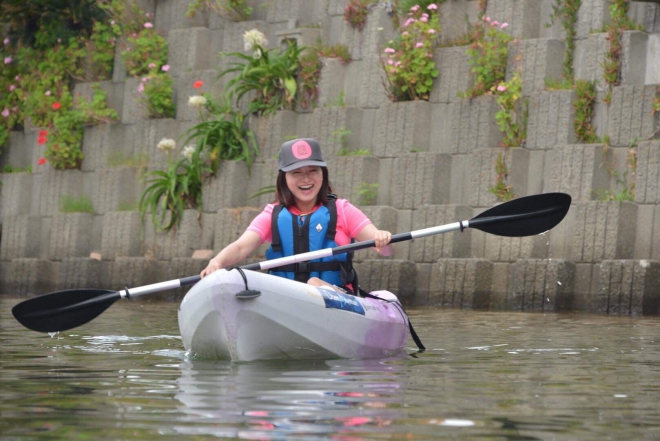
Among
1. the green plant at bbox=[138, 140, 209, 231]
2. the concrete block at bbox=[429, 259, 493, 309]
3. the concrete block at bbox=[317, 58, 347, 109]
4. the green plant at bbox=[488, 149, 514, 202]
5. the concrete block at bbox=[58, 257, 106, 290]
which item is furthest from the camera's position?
the concrete block at bbox=[58, 257, 106, 290]

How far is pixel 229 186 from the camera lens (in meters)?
13.1

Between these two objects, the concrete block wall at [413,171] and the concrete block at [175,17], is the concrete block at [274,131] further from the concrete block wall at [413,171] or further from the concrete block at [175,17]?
the concrete block at [175,17]

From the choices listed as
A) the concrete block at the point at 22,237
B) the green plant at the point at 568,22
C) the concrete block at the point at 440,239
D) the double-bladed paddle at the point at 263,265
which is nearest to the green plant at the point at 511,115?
the green plant at the point at 568,22

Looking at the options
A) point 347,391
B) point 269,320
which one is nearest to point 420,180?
point 269,320

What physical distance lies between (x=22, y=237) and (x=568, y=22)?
23.9ft

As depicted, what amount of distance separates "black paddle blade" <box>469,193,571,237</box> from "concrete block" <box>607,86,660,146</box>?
3179mm

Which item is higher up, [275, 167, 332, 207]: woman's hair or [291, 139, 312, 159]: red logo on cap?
[291, 139, 312, 159]: red logo on cap

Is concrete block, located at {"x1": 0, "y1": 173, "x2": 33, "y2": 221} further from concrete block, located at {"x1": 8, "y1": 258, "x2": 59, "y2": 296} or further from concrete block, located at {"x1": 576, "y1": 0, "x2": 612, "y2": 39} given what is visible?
concrete block, located at {"x1": 576, "y1": 0, "x2": 612, "y2": 39}

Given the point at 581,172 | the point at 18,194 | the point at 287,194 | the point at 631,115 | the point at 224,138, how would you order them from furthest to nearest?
the point at 18,194 < the point at 224,138 < the point at 581,172 < the point at 631,115 < the point at 287,194

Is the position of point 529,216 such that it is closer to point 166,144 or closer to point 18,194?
point 166,144

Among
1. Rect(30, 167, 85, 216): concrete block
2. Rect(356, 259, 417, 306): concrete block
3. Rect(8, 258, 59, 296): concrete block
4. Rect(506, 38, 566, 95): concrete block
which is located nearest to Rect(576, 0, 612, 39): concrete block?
Rect(506, 38, 566, 95): concrete block

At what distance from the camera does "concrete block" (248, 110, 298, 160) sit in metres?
13.1

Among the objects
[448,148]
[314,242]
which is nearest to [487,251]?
[448,148]

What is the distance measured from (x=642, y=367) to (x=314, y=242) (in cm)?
183
